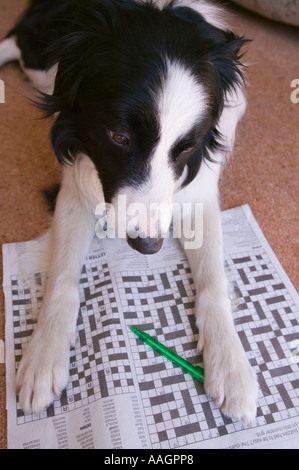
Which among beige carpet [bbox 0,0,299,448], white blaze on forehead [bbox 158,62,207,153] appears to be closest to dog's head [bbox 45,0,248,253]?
white blaze on forehead [bbox 158,62,207,153]

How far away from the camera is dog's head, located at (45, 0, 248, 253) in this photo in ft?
3.17

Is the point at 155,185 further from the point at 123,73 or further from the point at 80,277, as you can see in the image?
the point at 80,277

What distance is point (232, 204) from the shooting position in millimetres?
1533

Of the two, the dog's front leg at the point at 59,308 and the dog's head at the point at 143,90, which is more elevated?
the dog's head at the point at 143,90

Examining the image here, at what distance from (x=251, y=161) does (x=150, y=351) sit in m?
0.82

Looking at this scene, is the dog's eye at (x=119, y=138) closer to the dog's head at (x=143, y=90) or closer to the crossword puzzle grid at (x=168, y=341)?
the dog's head at (x=143, y=90)

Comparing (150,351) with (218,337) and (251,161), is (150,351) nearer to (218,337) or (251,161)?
(218,337)

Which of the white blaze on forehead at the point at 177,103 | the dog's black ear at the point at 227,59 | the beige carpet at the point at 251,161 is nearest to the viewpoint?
the white blaze on forehead at the point at 177,103

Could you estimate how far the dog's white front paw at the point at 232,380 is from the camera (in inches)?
40.5

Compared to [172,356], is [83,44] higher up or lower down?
higher up

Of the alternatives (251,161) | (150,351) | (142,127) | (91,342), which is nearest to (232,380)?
(150,351)

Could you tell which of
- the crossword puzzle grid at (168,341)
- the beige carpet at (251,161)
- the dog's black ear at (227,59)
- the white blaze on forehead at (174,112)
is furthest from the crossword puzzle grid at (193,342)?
the dog's black ear at (227,59)

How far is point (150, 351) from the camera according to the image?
1153mm

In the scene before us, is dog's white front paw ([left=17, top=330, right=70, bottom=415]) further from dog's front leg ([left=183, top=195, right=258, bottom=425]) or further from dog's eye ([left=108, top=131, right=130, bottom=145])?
dog's eye ([left=108, top=131, right=130, bottom=145])
